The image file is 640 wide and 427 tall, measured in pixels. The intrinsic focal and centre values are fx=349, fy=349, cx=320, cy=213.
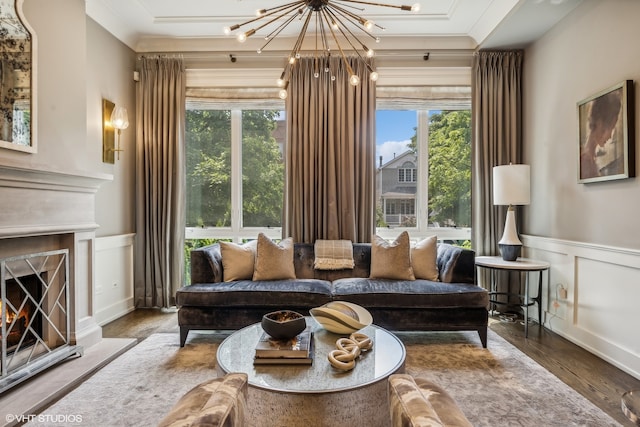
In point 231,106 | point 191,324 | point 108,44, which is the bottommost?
point 191,324

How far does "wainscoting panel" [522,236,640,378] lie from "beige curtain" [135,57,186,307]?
362 cm

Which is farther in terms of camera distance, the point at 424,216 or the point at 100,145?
the point at 424,216

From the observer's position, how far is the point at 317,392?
4.45 feet

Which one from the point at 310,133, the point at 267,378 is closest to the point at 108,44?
the point at 310,133

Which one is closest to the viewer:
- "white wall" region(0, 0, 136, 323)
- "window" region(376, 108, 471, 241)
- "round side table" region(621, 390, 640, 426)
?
"round side table" region(621, 390, 640, 426)

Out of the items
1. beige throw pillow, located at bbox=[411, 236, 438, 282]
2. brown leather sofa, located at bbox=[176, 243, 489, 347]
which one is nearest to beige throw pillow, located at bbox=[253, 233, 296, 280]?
brown leather sofa, located at bbox=[176, 243, 489, 347]

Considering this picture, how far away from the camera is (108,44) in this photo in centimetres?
338

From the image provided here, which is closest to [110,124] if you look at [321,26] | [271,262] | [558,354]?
[271,262]

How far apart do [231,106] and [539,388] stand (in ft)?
12.0

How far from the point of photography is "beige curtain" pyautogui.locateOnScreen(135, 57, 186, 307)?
369 centimetres

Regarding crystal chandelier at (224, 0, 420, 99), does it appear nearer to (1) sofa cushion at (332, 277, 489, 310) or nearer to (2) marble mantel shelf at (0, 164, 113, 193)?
(2) marble mantel shelf at (0, 164, 113, 193)

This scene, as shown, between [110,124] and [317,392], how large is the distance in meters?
3.23

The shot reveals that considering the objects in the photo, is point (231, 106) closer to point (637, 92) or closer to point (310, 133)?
point (310, 133)

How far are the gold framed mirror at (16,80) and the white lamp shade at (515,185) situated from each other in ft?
11.8
